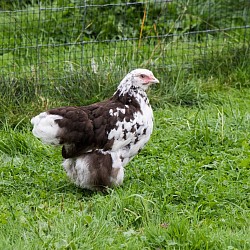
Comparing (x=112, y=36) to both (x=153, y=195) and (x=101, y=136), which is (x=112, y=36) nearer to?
(x=101, y=136)

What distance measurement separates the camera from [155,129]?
737cm

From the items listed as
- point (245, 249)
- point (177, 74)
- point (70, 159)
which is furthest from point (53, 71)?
point (245, 249)

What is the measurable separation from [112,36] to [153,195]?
419cm

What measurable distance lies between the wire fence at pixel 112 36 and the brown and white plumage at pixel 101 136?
2088 millimetres

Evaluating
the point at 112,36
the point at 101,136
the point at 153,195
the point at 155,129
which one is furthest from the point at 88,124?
the point at 112,36

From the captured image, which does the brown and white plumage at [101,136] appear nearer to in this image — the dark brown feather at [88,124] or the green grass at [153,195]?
the dark brown feather at [88,124]

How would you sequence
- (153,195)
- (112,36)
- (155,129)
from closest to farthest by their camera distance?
(153,195)
(155,129)
(112,36)

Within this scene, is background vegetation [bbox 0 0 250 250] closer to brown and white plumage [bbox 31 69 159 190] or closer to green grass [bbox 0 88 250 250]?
green grass [bbox 0 88 250 250]

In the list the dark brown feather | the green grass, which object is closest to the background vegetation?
the green grass

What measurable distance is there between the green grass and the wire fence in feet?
3.27

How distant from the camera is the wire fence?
27.2ft

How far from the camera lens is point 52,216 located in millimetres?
5258

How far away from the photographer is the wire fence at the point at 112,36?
8.30 meters

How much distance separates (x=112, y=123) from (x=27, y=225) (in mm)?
1213
